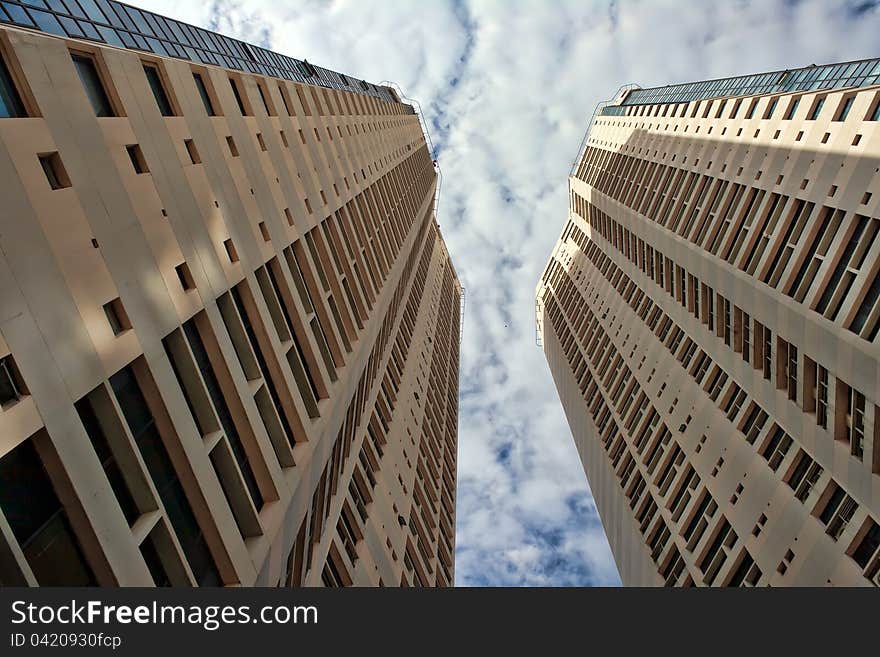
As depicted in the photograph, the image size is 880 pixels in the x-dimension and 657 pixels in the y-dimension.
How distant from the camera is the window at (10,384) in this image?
31.9 feet

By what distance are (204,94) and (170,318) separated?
959cm

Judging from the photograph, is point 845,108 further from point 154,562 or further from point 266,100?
point 154,562

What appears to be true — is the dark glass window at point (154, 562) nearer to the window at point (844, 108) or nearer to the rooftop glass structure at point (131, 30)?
the rooftop glass structure at point (131, 30)

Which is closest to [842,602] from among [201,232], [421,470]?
[201,232]

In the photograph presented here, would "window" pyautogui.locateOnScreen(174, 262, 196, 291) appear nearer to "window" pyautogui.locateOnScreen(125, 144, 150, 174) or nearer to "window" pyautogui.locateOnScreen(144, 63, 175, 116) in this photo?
"window" pyautogui.locateOnScreen(125, 144, 150, 174)

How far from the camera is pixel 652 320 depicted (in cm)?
5166

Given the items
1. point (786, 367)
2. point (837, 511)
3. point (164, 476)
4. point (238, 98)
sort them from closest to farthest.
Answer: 1. point (164, 476)
2. point (238, 98)
3. point (837, 511)
4. point (786, 367)

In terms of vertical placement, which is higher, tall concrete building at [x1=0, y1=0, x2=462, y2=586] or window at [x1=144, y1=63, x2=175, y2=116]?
window at [x1=144, y1=63, x2=175, y2=116]

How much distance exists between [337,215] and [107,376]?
2275 cm

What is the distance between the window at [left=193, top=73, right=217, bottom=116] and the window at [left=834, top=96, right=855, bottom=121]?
26.7 meters

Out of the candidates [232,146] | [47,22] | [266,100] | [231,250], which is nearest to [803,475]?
[231,250]

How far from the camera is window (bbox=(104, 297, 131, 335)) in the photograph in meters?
12.6

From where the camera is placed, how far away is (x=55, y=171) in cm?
1181

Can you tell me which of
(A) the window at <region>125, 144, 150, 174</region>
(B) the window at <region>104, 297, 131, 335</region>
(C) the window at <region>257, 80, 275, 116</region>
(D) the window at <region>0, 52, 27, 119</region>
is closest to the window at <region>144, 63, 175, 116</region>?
(A) the window at <region>125, 144, 150, 174</region>
